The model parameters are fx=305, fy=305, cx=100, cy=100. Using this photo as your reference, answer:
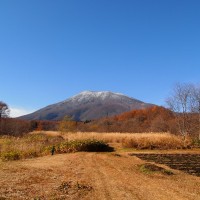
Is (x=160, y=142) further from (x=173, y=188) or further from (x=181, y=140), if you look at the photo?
(x=173, y=188)

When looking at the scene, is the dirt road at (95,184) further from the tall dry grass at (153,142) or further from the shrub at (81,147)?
the tall dry grass at (153,142)

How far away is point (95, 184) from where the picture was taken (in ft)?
30.7

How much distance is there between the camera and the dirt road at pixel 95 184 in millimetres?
7875

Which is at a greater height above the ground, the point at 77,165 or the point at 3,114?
the point at 3,114

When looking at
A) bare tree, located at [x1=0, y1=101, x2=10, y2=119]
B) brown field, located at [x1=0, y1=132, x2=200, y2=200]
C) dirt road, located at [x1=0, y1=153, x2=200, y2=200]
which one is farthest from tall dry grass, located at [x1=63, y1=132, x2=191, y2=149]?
bare tree, located at [x1=0, y1=101, x2=10, y2=119]

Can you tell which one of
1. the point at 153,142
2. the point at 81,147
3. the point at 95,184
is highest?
the point at 153,142

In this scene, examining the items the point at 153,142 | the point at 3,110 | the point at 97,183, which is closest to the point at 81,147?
the point at 153,142

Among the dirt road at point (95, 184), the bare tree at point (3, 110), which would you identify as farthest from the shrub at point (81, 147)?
the bare tree at point (3, 110)

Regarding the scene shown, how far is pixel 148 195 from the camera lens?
805 cm

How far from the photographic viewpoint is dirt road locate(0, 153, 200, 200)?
7875 mm

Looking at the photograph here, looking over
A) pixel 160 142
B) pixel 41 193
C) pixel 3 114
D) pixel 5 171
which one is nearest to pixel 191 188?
pixel 41 193

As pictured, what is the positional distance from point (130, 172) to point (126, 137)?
45.3ft

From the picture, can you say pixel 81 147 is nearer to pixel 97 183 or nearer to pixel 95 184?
pixel 97 183

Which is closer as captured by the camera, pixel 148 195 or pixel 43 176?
pixel 148 195
